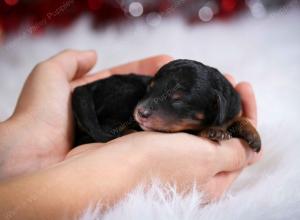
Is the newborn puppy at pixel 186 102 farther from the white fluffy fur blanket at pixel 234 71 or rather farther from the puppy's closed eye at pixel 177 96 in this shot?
the white fluffy fur blanket at pixel 234 71

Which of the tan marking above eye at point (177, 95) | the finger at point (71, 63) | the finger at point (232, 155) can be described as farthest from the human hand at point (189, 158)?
the finger at point (71, 63)

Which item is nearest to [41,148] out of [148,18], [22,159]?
[22,159]

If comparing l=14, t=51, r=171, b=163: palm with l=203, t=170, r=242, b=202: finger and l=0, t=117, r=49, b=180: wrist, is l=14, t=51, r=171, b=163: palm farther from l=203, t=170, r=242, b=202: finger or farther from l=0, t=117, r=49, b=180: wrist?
l=203, t=170, r=242, b=202: finger

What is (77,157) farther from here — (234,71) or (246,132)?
(234,71)

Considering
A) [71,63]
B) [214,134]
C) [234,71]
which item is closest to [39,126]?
[71,63]

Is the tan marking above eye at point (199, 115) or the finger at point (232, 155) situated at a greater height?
the tan marking above eye at point (199, 115)
